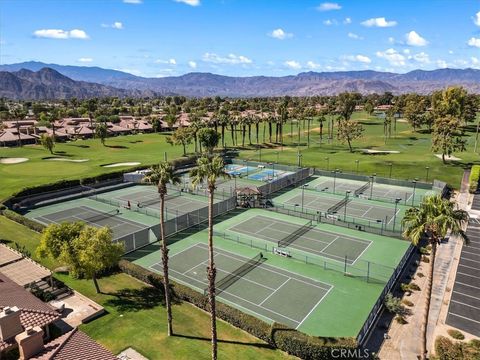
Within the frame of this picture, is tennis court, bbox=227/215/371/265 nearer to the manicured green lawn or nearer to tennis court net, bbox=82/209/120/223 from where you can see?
tennis court net, bbox=82/209/120/223

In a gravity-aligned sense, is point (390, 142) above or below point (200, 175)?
below

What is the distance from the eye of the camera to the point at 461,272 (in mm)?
39562

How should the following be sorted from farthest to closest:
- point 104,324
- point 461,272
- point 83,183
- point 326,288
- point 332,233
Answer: point 83,183
point 332,233
point 461,272
point 326,288
point 104,324

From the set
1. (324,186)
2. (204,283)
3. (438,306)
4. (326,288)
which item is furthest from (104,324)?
(324,186)

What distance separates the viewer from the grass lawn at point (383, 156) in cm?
8400

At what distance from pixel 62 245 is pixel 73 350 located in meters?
15.6

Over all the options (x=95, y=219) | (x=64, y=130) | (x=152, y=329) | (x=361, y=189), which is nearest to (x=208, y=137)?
(x=361, y=189)

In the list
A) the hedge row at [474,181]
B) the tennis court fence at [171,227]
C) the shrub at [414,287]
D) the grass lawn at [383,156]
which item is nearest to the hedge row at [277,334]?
the tennis court fence at [171,227]

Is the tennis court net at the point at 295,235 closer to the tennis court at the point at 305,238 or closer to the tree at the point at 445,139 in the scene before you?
the tennis court at the point at 305,238

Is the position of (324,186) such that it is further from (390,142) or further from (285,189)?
(390,142)

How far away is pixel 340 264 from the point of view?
41.6 meters

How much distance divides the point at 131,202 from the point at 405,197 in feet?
163

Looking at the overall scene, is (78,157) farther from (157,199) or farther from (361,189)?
(361,189)

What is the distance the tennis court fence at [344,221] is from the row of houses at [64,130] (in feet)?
336
